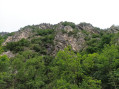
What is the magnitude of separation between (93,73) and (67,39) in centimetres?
3015

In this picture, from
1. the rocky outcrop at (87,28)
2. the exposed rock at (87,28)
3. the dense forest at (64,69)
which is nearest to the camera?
the dense forest at (64,69)

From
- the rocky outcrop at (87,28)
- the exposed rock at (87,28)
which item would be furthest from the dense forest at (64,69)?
the exposed rock at (87,28)

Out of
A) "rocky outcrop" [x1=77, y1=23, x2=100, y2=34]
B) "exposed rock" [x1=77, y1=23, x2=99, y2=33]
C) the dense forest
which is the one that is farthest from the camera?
"exposed rock" [x1=77, y1=23, x2=99, y2=33]

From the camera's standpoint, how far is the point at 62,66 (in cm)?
1492

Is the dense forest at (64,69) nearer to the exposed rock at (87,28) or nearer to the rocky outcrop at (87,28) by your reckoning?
the rocky outcrop at (87,28)

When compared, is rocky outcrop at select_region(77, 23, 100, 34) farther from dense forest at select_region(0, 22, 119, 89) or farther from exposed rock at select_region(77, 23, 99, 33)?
dense forest at select_region(0, 22, 119, 89)

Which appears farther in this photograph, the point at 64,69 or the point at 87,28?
the point at 87,28

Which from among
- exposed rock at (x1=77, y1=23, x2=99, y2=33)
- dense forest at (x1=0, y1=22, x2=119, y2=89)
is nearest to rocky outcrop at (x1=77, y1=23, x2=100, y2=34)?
exposed rock at (x1=77, y1=23, x2=99, y2=33)

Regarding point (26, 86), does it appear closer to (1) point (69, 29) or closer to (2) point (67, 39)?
(2) point (67, 39)

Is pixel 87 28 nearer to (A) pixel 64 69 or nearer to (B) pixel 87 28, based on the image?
(B) pixel 87 28

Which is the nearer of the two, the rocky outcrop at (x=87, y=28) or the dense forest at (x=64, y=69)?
the dense forest at (x=64, y=69)

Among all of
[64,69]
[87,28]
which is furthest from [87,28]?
[64,69]

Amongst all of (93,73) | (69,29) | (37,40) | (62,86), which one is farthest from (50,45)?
(62,86)

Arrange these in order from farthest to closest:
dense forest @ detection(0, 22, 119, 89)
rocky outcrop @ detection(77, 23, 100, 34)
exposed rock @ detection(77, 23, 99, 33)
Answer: exposed rock @ detection(77, 23, 99, 33) → rocky outcrop @ detection(77, 23, 100, 34) → dense forest @ detection(0, 22, 119, 89)
